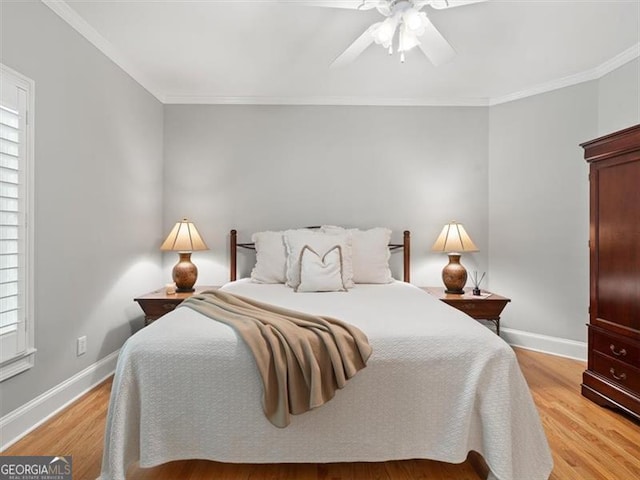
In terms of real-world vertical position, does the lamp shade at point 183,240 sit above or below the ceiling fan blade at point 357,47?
below

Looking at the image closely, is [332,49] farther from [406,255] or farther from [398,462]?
[398,462]

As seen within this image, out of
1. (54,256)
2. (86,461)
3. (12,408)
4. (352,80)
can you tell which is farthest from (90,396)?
(352,80)

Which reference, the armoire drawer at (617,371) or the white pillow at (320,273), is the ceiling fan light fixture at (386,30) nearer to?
the white pillow at (320,273)

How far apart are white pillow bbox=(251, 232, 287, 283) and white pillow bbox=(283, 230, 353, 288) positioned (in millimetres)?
115

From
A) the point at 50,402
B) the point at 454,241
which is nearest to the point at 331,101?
the point at 454,241

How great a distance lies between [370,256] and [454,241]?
0.81m

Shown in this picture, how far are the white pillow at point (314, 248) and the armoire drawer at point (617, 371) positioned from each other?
6.01ft

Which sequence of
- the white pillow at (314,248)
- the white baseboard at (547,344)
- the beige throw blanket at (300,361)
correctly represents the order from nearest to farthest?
the beige throw blanket at (300,361) < the white pillow at (314,248) < the white baseboard at (547,344)

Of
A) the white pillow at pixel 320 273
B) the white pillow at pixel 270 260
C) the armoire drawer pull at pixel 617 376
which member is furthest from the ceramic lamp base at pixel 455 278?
the white pillow at pixel 270 260

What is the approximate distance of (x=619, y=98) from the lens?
2990 mm

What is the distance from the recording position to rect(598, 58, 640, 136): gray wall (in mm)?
2842

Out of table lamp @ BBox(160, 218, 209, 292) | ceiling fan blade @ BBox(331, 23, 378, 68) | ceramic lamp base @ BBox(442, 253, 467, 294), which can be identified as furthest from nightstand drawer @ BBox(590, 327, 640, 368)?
table lamp @ BBox(160, 218, 209, 292)

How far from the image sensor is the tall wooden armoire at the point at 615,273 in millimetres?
2178

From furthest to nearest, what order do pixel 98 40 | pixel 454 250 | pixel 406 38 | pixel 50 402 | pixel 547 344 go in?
pixel 547 344 < pixel 454 250 < pixel 98 40 < pixel 50 402 < pixel 406 38
